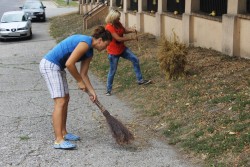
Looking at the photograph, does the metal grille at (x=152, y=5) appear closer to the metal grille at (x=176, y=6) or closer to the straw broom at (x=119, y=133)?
the metal grille at (x=176, y=6)

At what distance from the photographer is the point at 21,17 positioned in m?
25.0

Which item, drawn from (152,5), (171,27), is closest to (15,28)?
(152,5)

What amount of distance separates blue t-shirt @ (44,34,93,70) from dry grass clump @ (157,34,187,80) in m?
3.60

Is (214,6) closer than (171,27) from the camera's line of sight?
Yes

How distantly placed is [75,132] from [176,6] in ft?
29.8

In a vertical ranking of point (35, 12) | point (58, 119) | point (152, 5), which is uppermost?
point (152, 5)

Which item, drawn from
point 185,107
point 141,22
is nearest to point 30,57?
point 141,22

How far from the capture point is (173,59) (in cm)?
927

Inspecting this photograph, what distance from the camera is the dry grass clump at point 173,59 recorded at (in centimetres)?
929

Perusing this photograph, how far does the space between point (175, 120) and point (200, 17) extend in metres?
6.05

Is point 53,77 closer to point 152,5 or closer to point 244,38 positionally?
point 244,38

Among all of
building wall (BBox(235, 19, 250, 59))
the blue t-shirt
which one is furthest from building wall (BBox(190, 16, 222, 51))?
the blue t-shirt

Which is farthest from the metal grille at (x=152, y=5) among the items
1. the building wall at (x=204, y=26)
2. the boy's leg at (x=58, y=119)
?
the boy's leg at (x=58, y=119)

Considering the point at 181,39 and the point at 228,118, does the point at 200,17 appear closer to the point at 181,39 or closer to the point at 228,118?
the point at 181,39
